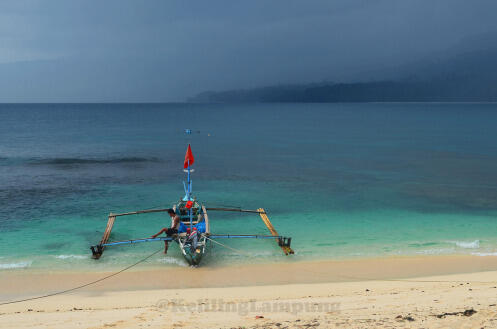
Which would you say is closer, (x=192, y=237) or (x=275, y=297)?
(x=275, y=297)

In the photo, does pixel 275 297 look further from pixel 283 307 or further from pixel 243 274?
pixel 243 274

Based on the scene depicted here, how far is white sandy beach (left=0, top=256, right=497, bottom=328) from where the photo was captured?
33.1 ft

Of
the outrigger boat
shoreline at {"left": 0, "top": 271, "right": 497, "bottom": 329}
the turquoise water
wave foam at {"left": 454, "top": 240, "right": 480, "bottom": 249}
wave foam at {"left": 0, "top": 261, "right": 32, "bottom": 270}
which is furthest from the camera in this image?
wave foam at {"left": 454, "top": 240, "right": 480, "bottom": 249}

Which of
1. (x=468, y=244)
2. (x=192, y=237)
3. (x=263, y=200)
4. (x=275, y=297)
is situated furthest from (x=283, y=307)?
(x=263, y=200)

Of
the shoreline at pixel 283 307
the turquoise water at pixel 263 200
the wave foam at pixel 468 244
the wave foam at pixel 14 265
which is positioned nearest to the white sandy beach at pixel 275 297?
the shoreline at pixel 283 307

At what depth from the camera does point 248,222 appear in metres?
21.8

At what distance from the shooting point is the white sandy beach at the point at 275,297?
10.1 m

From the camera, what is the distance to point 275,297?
1262 centimetres

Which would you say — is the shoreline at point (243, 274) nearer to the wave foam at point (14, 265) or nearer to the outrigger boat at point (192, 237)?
the wave foam at point (14, 265)

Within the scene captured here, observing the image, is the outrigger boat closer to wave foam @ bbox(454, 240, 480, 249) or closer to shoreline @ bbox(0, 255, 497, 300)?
shoreline @ bbox(0, 255, 497, 300)

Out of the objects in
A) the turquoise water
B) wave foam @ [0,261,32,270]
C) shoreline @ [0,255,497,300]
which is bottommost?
shoreline @ [0,255,497,300]

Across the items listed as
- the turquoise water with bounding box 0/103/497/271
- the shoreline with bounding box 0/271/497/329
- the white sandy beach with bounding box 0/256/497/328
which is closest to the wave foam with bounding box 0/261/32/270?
the turquoise water with bounding box 0/103/497/271

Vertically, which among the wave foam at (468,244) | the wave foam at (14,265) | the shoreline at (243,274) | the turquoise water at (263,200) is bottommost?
the shoreline at (243,274)

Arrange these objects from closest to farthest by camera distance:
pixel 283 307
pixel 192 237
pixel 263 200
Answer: pixel 283 307 → pixel 192 237 → pixel 263 200
